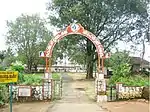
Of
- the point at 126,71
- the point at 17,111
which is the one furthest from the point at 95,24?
the point at 17,111

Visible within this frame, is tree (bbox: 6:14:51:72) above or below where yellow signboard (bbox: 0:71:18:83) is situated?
above

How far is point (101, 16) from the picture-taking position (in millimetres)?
45750

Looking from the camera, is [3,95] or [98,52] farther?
[98,52]

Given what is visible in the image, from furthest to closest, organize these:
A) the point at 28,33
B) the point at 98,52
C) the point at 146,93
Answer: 1. the point at 28,33
2. the point at 98,52
3. the point at 146,93

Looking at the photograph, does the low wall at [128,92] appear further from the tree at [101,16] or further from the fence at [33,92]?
the tree at [101,16]

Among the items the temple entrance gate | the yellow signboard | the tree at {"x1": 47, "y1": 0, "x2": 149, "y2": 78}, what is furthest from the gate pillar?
the tree at {"x1": 47, "y1": 0, "x2": 149, "y2": 78}

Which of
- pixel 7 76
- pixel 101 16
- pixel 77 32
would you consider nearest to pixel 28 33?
pixel 101 16

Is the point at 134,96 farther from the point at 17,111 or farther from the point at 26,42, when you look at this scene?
the point at 26,42

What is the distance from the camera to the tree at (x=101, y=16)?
147 ft

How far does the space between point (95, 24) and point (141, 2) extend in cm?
611

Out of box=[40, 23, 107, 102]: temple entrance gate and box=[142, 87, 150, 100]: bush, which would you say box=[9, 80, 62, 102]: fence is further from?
box=[142, 87, 150, 100]: bush

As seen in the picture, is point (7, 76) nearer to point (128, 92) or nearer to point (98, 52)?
point (128, 92)

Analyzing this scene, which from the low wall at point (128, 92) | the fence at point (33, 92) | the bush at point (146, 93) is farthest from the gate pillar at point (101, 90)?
the fence at point (33, 92)

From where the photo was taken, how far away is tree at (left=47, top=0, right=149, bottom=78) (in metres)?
44.8
